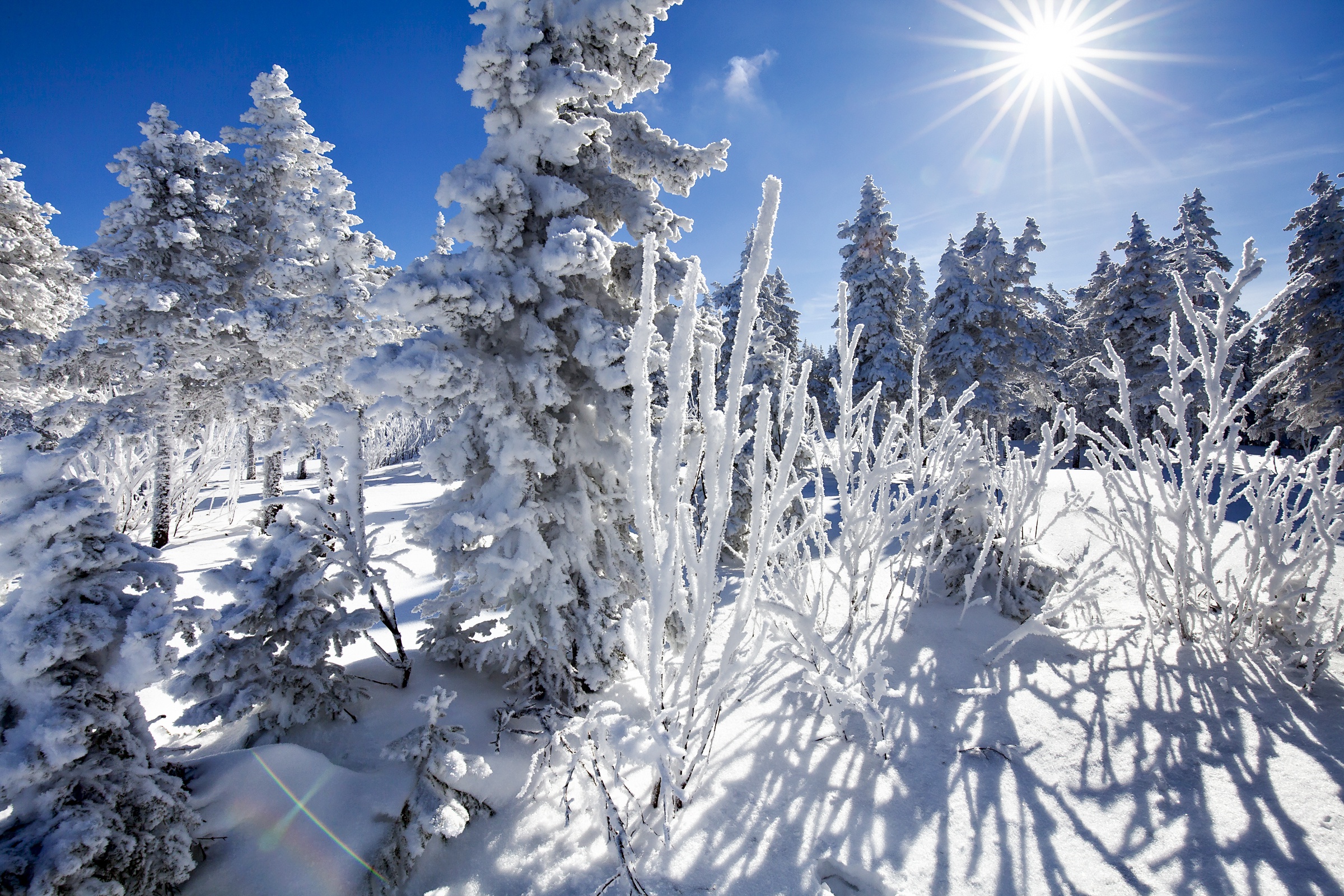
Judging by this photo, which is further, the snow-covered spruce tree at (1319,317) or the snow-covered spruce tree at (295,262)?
the snow-covered spruce tree at (1319,317)

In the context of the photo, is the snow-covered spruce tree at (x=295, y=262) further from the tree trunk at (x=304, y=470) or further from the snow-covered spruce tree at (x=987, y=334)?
the snow-covered spruce tree at (x=987, y=334)

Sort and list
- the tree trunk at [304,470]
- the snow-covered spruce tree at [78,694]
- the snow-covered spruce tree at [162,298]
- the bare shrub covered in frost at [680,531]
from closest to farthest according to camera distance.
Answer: the snow-covered spruce tree at [78,694]
the bare shrub covered in frost at [680,531]
the snow-covered spruce tree at [162,298]
the tree trunk at [304,470]

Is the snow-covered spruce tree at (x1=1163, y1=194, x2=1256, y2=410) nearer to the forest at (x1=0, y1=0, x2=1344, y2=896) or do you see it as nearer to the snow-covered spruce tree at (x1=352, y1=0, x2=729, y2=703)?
the forest at (x1=0, y1=0, x2=1344, y2=896)

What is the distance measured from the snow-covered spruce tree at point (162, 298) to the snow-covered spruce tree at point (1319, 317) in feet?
79.0

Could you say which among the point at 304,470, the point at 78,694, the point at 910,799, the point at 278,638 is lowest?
the point at 304,470

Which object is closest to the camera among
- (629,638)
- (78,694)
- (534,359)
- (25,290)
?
(78,694)

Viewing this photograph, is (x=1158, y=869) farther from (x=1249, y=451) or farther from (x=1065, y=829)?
(x=1249, y=451)

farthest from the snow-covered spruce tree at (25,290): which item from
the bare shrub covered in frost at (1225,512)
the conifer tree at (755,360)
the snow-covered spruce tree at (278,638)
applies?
the bare shrub covered in frost at (1225,512)

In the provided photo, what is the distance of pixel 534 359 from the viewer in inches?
124

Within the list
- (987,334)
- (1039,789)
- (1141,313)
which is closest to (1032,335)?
(987,334)

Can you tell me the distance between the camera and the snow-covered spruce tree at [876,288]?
58.6 ft

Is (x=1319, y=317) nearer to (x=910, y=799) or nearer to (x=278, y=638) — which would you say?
(x=910, y=799)

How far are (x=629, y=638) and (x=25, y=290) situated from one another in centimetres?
1834

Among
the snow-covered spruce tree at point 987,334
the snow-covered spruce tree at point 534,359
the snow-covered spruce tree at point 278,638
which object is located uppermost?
the snow-covered spruce tree at point 987,334
